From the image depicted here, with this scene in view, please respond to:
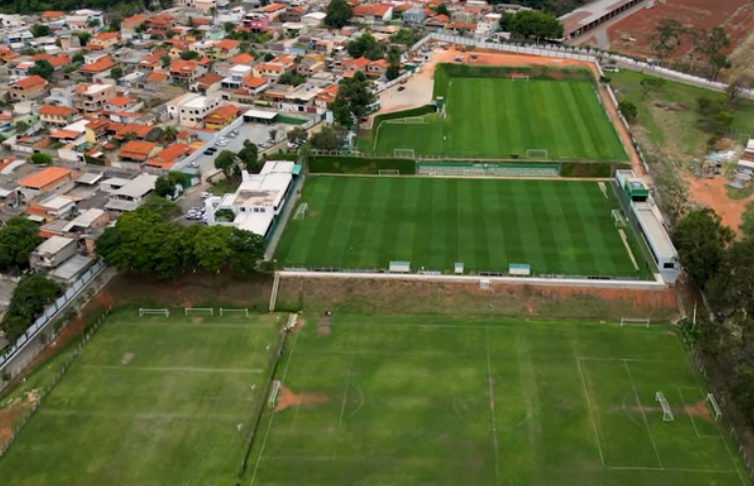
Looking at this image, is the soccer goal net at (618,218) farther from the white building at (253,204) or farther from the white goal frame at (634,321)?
the white building at (253,204)

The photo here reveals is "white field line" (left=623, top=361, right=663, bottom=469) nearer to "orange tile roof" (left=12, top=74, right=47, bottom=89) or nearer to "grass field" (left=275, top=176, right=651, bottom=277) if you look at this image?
"grass field" (left=275, top=176, right=651, bottom=277)

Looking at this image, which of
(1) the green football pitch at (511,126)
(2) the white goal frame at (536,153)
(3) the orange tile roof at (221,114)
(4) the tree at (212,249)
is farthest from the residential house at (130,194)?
(2) the white goal frame at (536,153)

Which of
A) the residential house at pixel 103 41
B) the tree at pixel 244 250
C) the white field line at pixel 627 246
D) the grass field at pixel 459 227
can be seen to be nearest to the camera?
the tree at pixel 244 250

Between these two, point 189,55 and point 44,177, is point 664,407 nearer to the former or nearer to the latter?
point 44,177

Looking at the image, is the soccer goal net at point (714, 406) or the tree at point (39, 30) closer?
the soccer goal net at point (714, 406)

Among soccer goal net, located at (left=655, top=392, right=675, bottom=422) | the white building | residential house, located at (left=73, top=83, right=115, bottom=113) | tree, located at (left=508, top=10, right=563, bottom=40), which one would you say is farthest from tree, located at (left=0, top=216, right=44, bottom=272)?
tree, located at (left=508, top=10, right=563, bottom=40)

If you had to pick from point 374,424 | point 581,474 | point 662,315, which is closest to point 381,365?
point 374,424
